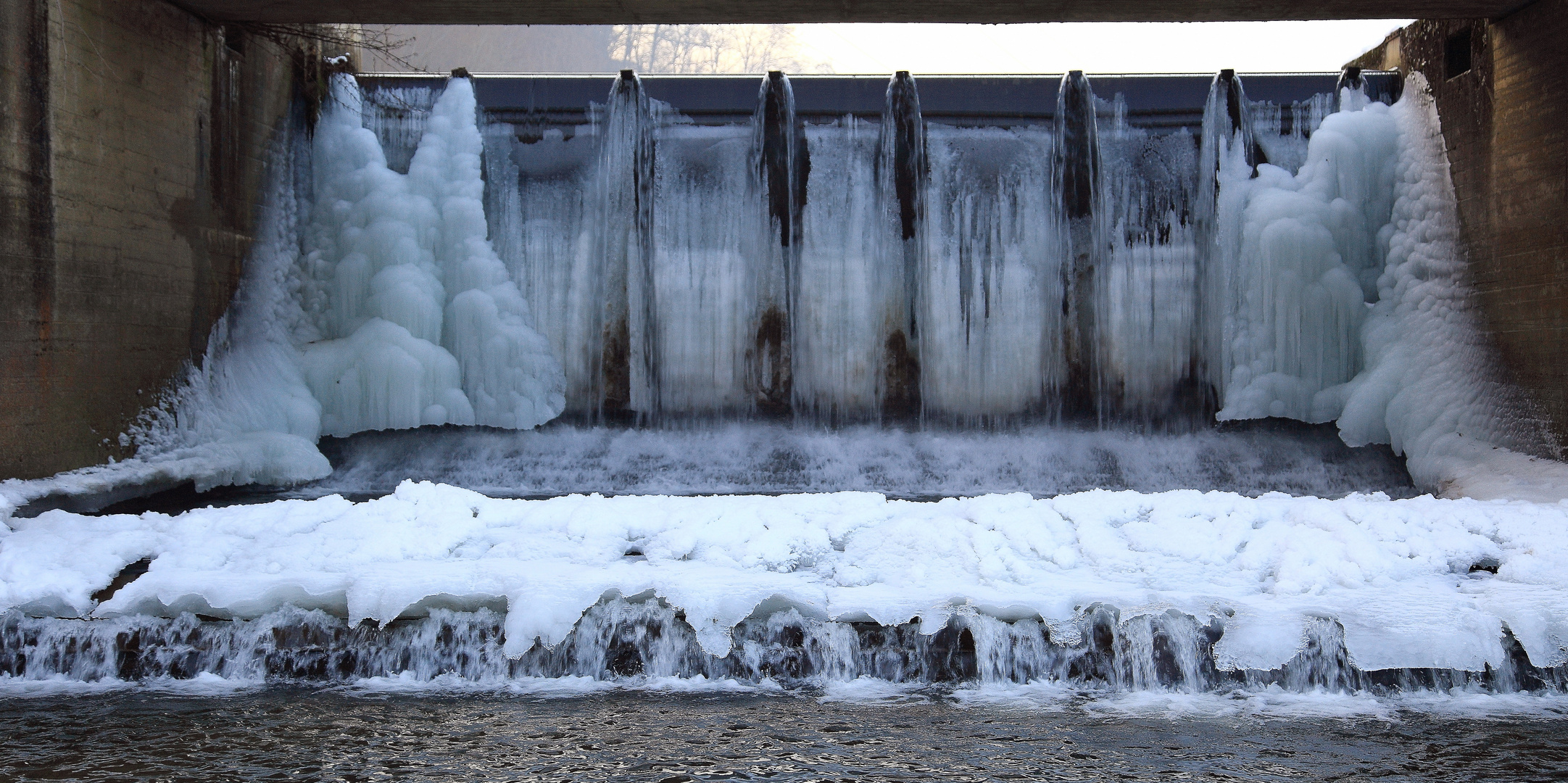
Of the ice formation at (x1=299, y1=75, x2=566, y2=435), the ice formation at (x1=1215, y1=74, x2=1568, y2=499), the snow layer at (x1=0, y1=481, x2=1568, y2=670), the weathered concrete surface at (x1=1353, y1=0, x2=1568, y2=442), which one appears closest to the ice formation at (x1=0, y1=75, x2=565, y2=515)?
the ice formation at (x1=299, y1=75, x2=566, y2=435)

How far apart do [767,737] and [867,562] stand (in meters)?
1.35

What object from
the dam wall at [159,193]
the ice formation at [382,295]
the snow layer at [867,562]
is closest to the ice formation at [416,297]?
the ice formation at [382,295]

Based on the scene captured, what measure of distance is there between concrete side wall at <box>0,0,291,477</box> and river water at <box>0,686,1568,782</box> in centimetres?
318

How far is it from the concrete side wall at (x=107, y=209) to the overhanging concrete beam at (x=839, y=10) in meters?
0.70

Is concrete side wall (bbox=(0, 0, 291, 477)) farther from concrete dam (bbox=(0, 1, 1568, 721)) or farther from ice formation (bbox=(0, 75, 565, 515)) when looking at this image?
ice formation (bbox=(0, 75, 565, 515))

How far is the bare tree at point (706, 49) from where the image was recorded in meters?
36.5

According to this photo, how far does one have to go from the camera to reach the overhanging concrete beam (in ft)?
23.8

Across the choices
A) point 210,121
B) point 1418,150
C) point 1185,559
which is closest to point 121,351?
point 210,121

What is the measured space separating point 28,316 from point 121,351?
2.77ft

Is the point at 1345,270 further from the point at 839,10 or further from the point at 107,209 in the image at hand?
the point at 107,209

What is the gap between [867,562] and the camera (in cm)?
475

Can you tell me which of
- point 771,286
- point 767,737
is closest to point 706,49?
point 771,286

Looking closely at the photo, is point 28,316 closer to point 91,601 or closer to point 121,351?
point 121,351

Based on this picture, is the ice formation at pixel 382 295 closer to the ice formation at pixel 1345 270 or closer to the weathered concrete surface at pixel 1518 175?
the ice formation at pixel 1345 270
